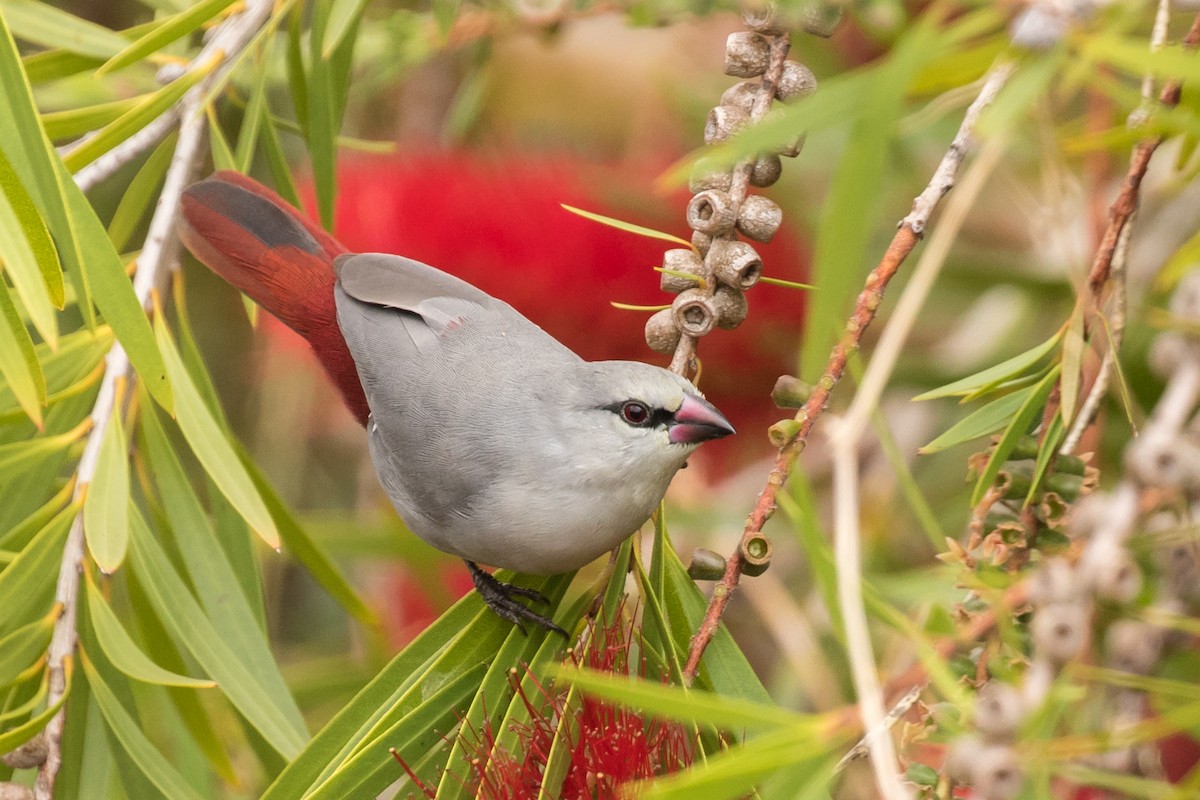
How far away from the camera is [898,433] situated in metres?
2.19

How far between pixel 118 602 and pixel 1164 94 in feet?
6.87

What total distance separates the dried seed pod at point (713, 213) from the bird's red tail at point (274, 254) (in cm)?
→ 55

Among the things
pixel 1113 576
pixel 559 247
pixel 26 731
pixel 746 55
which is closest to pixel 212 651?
pixel 26 731

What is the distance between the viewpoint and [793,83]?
1013mm

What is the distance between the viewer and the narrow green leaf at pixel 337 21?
1147mm

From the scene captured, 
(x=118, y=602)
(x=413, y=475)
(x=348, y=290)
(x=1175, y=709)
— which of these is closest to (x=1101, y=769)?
(x=1175, y=709)

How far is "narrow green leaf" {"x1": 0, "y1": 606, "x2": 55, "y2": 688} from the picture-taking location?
1.01 meters

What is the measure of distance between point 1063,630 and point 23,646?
89 centimetres

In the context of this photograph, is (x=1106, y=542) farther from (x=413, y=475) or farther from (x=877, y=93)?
(x=413, y=475)

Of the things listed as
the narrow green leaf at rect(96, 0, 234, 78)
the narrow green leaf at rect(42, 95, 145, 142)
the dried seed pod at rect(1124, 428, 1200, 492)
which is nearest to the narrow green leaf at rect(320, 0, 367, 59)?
the narrow green leaf at rect(96, 0, 234, 78)

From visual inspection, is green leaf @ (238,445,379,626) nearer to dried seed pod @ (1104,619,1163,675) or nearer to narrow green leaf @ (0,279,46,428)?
narrow green leaf @ (0,279,46,428)

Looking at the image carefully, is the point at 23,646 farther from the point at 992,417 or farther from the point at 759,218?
the point at 992,417

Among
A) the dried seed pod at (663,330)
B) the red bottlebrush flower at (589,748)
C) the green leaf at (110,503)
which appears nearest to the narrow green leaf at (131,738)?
the green leaf at (110,503)

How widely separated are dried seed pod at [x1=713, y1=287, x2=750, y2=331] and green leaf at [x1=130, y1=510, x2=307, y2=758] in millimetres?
550
